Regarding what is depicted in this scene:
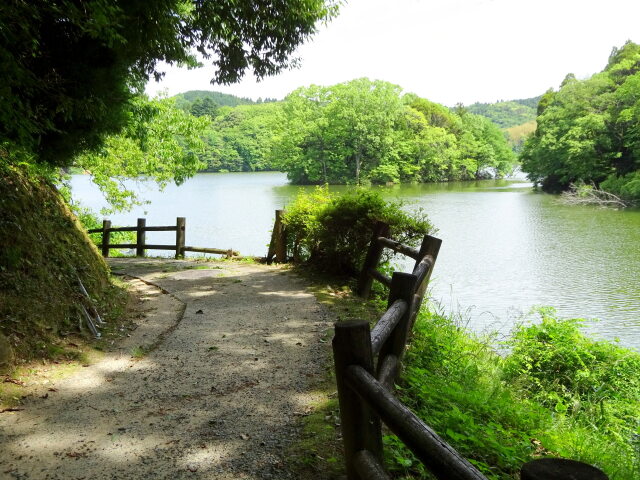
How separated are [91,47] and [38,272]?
9.54 ft

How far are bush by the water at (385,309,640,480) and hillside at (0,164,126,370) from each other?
3.60 m

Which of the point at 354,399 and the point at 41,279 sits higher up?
the point at 354,399

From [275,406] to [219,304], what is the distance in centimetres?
385

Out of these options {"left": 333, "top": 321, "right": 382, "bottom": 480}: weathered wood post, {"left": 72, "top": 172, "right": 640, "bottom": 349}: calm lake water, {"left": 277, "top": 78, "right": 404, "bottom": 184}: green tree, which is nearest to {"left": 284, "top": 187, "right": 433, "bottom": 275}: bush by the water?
{"left": 72, "top": 172, "right": 640, "bottom": 349}: calm lake water

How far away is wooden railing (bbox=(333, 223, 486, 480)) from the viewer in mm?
1712

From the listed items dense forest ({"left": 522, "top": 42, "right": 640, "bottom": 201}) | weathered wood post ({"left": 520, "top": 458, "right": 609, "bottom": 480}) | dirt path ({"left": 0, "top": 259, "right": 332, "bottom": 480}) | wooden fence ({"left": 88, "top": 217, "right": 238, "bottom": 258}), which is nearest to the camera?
weathered wood post ({"left": 520, "top": 458, "right": 609, "bottom": 480})

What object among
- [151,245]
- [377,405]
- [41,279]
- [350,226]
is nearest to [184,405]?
[377,405]

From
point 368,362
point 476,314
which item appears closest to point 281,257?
point 476,314

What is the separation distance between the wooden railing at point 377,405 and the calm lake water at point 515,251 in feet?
18.8

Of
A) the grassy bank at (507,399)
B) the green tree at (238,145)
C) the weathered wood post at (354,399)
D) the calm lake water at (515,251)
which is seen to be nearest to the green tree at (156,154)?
the calm lake water at (515,251)

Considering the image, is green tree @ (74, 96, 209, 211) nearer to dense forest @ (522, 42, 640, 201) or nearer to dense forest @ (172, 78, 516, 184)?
dense forest @ (522, 42, 640, 201)

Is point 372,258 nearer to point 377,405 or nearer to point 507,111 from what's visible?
point 377,405

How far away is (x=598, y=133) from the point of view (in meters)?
40.4

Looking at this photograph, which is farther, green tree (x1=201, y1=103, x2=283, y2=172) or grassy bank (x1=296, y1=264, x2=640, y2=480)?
green tree (x1=201, y1=103, x2=283, y2=172)
